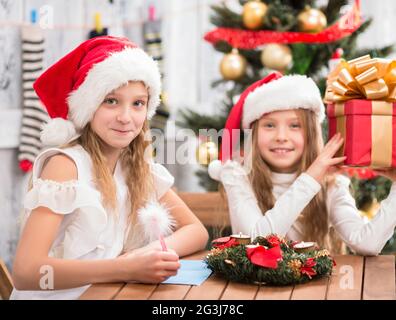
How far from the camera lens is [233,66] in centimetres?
253

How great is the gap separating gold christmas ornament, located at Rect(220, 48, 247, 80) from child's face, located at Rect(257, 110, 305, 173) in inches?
37.5

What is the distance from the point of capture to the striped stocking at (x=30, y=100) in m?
2.13

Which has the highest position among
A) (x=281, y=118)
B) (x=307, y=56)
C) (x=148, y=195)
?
(x=307, y=56)

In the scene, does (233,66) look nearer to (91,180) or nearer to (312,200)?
(312,200)

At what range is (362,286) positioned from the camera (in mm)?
1084

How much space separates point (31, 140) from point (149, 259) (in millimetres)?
1420

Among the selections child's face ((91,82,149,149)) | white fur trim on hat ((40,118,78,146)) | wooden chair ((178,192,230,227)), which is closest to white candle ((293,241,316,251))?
child's face ((91,82,149,149))

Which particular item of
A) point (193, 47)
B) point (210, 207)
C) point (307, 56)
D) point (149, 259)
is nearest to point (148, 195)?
point (149, 259)

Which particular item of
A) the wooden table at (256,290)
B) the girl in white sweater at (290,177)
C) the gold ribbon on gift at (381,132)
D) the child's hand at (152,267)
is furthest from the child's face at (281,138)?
the child's hand at (152,267)

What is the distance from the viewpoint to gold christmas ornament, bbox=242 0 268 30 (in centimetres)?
245

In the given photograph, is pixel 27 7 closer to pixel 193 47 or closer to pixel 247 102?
pixel 247 102

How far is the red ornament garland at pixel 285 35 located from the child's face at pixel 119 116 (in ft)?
4.17

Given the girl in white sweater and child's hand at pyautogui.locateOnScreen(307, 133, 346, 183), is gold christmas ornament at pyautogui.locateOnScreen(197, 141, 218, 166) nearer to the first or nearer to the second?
the girl in white sweater

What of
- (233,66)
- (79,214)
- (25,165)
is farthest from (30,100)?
(79,214)
